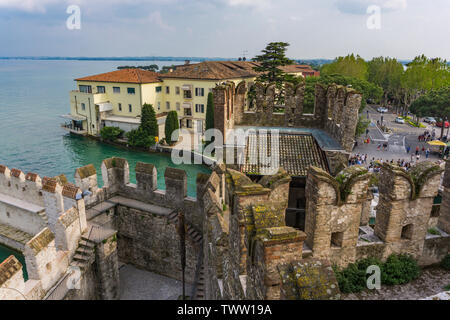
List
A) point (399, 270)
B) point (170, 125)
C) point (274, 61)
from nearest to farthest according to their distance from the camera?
point (399, 270) < point (274, 61) < point (170, 125)

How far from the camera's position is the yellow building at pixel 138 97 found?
4794 cm

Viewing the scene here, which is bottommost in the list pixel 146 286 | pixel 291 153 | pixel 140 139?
pixel 146 286

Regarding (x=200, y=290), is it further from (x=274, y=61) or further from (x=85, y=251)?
(x=274, y=61)

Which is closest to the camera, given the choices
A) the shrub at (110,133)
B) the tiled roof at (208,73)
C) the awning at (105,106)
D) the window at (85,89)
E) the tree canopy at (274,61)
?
the tree canopy at (274,61)

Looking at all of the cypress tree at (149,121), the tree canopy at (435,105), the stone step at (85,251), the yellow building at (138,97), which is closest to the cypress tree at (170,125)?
the cypress tree at (149,121)

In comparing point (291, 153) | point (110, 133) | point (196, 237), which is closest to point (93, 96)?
point (110, 133)

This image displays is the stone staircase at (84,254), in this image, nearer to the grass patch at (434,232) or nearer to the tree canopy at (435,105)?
the grass patch at (434,232)

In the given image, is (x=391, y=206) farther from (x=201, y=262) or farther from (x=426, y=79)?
(x=426, y=79)

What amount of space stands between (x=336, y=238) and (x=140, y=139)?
38.1 metres

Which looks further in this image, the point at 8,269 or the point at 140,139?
the point at 140,139

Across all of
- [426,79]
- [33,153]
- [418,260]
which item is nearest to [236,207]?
[418,260]

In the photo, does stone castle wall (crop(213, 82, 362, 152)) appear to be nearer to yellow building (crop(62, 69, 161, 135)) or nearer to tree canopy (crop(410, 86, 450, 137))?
tree canopy (crop(410, 86, 450, 137))

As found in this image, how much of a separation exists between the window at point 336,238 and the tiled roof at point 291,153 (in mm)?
4630

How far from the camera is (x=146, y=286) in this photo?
13781 mm
